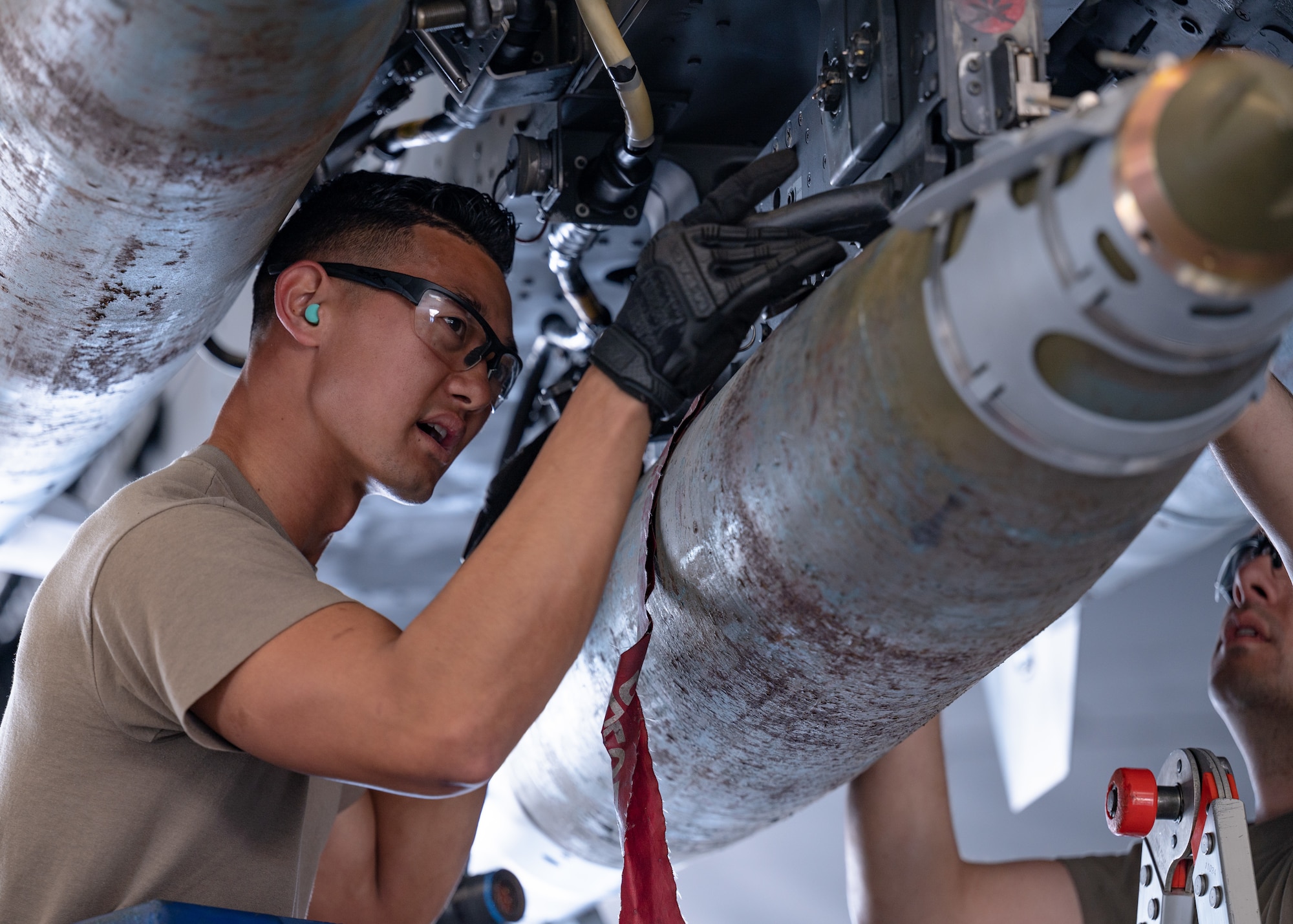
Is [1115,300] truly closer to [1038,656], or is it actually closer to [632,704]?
[632,704]

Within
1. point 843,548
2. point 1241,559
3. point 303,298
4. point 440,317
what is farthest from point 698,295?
point 1241,559

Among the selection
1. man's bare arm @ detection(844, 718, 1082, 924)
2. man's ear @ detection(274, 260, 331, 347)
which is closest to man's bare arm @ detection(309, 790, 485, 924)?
man's bare arm @ detection(844, 718, 1082, 924)

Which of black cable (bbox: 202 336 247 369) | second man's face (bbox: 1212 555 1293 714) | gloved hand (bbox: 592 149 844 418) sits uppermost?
gloved hand (bbox: 592 149 844 418)

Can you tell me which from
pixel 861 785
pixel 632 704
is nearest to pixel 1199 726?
pixel 861 785

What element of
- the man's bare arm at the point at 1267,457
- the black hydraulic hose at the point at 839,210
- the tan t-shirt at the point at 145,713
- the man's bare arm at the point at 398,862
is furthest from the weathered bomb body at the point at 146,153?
the man's bare arm at the point at 1267,457

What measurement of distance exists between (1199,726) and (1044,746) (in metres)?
0.37

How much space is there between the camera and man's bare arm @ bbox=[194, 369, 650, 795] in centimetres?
71

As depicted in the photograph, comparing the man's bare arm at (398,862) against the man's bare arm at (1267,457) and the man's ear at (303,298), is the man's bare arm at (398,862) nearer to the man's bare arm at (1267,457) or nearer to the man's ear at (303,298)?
the man's ear at (303,298)

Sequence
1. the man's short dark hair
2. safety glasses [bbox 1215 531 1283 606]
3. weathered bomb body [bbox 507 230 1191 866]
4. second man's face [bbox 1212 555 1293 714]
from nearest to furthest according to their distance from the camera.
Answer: weathered bomb body [bbox 507 230 1191 866], the man's short dark hair, second man's face [bbox 1212 555 1293 714], safety glasses [bbox 1215 531 1283 606]

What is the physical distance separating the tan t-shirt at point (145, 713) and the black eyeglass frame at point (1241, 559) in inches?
54.0

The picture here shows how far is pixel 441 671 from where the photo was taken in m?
0.72

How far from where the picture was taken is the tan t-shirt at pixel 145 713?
2.51 ft

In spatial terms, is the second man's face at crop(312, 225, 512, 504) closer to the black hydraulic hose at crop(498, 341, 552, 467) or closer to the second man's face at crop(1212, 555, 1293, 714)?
the black hydraulic hose at crop(498, 341, 552, 467)

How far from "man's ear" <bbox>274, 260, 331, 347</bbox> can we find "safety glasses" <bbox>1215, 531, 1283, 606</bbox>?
4.35 feet
